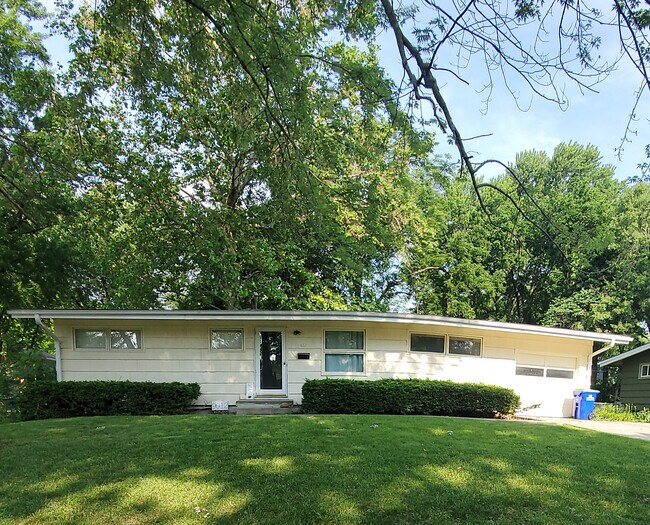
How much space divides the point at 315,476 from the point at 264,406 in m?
5.83

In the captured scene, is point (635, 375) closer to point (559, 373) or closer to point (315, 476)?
point (559, 373)

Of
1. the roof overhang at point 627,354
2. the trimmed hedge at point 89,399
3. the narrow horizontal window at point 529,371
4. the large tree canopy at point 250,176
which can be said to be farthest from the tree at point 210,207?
the roof overhang at point 627,354

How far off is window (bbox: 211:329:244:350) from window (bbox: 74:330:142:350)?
5.95 ft

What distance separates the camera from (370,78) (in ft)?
11.6

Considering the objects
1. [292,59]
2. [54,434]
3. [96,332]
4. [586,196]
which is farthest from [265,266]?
[586,196]

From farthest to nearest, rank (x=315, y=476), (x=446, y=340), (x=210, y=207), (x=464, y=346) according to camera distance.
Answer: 1. (x=210, y=207)
2. (x=464, y=346)
3. (x=446, y=340)
4. (x=315, y=476)

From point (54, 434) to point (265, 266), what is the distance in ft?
21.1

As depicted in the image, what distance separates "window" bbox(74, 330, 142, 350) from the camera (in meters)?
9.93

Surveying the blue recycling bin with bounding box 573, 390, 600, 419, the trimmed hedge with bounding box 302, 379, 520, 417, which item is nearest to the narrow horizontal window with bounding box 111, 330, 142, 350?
the trimmed hedge with bounding box 302, 379, 520, 417

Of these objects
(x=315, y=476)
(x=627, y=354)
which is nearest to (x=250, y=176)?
(x=315, y=476)

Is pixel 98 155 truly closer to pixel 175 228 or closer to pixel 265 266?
pixel 175 228

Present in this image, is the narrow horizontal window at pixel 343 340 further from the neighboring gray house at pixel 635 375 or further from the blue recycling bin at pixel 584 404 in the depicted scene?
the neighboring gray house at pixel 635 375

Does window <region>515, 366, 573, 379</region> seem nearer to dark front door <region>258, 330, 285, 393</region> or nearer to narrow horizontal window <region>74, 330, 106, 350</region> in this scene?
dark front door <region>258, 330, 285, 393</region>

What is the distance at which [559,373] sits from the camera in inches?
446
